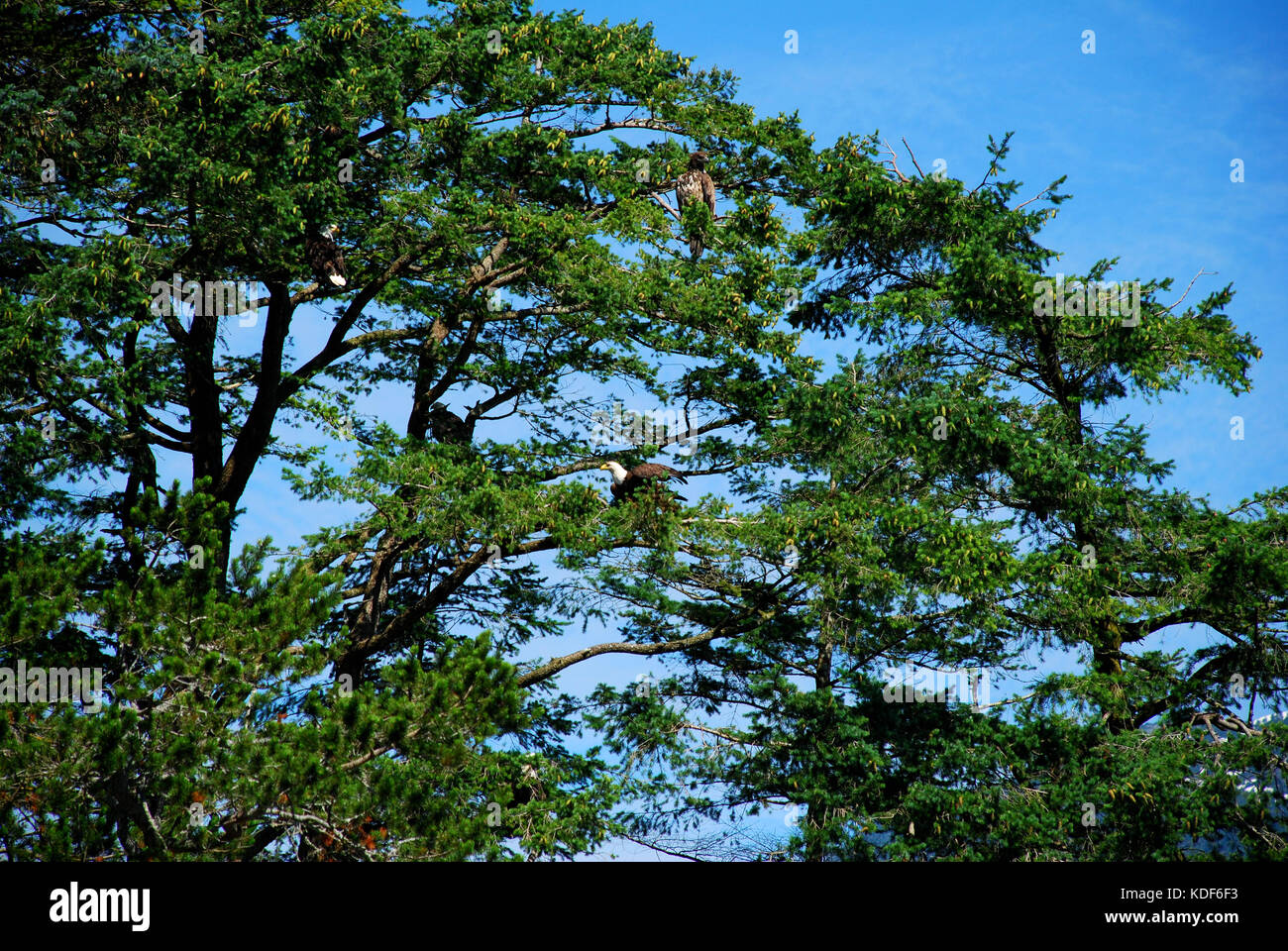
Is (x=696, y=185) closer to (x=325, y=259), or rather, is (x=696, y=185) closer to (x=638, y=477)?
(x=638, y=477)

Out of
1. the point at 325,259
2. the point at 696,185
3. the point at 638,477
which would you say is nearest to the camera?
the point at 638,477

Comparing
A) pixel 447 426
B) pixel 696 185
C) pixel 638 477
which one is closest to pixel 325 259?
pixel 447 426

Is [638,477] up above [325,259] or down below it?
below

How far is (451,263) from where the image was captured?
48.7ft

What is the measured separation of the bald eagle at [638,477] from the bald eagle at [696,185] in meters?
3.64

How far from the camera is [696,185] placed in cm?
1591

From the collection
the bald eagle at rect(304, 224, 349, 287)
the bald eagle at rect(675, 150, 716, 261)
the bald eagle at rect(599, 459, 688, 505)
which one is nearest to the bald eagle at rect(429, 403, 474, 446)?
the bald eagle at rect(304, 224, 349, 287)

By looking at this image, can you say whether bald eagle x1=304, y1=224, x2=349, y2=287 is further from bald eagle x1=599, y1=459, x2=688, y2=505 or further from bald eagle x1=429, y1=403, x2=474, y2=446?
bald eagle x1=599, y1=459, x2=688, y2=505

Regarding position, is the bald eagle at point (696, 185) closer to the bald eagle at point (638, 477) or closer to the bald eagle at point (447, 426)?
the bald eagle at point (638, 477)

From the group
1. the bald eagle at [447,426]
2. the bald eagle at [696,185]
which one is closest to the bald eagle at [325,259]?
the bald eagle at [447,426]

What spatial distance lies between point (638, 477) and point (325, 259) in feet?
15.2

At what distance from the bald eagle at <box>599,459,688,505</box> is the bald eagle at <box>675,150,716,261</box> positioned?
3.64m

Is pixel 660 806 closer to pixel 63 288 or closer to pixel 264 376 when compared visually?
pixel 264 376
